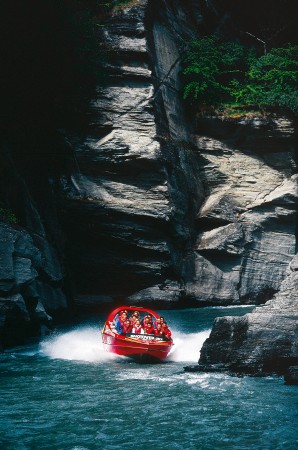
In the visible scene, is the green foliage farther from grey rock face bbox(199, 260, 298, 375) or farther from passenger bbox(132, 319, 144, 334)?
grey rock face bbox(199, 260, 298, 375)

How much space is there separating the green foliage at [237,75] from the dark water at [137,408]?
2037 centimetres

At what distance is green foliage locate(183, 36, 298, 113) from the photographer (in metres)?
30.2

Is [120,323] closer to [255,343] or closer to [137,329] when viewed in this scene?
[137,329]

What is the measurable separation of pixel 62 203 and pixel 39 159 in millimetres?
2698

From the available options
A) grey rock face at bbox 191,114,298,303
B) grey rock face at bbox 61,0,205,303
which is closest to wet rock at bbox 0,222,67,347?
grey rock face at bbox 61,0,205,303

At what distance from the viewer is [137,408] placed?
9898 mm

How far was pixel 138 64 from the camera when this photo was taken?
28.2 m

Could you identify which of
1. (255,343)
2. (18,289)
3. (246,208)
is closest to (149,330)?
(18,289)

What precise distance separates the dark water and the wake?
1090 millimetres

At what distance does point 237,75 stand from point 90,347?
23.1 metres

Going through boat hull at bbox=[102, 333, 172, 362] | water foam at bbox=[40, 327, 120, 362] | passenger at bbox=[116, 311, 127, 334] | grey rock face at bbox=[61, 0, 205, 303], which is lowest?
water foam at bbox=[40, 327, 120, 362]

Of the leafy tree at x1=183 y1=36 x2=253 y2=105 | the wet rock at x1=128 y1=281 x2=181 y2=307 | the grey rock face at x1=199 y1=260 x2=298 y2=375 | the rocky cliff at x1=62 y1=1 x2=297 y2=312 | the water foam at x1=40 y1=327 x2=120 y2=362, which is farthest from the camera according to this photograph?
the leafy tree at x1=183 y1=36 x2=253 y2=105

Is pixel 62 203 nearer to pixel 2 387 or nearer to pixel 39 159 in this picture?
pixel 39 159

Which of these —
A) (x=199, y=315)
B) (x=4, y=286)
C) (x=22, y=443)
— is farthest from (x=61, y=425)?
(x=199, y=315)
